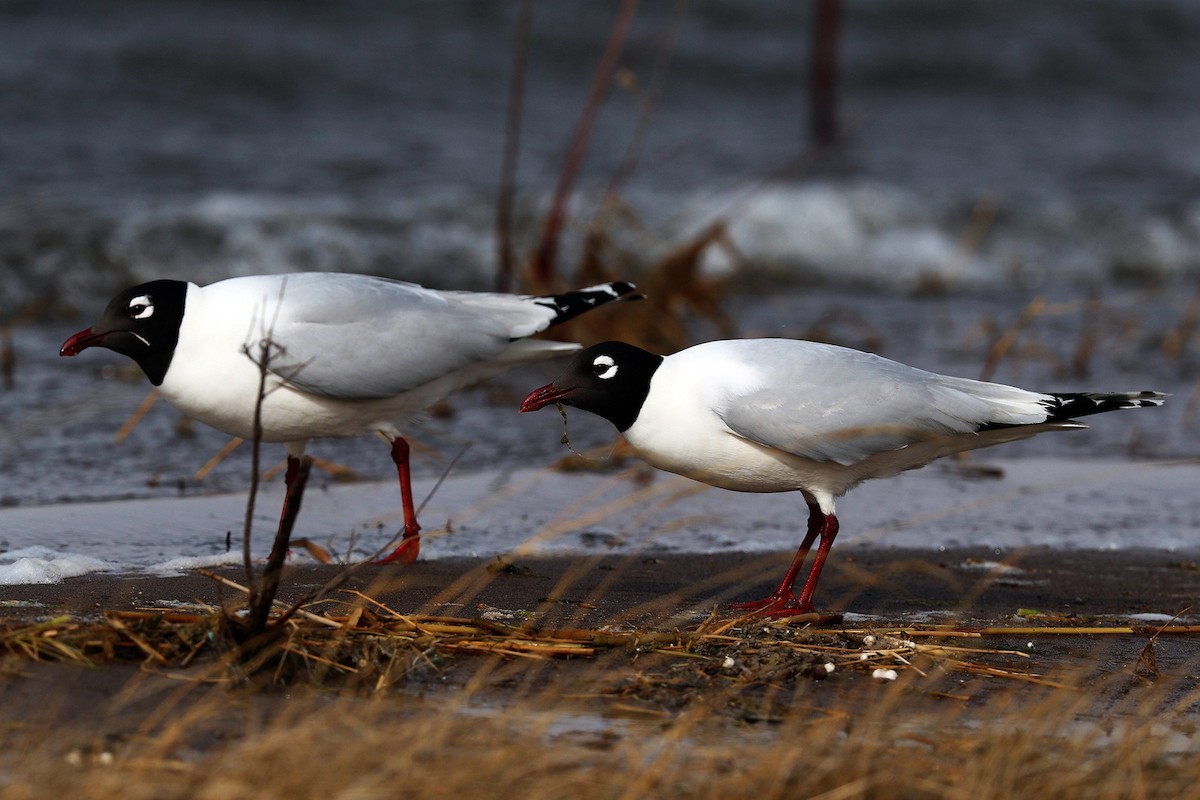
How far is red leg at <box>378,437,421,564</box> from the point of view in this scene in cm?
496

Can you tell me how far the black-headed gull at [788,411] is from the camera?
14.4 feet

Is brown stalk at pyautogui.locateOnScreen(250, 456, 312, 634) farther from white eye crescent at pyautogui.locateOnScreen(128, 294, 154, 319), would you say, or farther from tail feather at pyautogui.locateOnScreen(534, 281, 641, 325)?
tail feather at pyautogui.locateOnScreen(534, 281, 641, 325)

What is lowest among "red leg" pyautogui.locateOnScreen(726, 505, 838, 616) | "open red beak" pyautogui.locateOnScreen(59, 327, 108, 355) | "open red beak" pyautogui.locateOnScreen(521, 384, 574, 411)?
"red leg" pyautogui.locateOnScreen(726, 505, 838, 616)

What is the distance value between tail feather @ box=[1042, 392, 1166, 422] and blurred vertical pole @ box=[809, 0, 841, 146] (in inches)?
346

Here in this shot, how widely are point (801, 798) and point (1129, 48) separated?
18753mm

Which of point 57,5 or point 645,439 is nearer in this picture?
point 645,439

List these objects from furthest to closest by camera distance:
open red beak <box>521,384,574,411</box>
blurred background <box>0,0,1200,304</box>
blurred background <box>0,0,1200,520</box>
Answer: blurred background <box>0,0,1200,304</box>
blurred background <box>0,0,1200,520</box>
open red beak <box>521,384,574,411</box>

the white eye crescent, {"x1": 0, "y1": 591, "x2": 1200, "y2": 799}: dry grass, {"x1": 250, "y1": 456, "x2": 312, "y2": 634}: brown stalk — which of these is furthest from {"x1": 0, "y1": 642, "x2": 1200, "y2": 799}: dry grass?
the white eye crescent

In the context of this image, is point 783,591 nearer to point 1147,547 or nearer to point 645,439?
point 645,439

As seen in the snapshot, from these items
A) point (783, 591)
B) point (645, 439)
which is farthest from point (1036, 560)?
point (645, 439)

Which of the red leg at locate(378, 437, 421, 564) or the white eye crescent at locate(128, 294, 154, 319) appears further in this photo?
the red leg at locate(378, 437, 421, 564)

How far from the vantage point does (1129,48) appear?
Result: 19.5 metres

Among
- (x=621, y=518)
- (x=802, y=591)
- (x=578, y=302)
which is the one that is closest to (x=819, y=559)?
(x=802, y=591)

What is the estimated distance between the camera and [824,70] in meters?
13.8
